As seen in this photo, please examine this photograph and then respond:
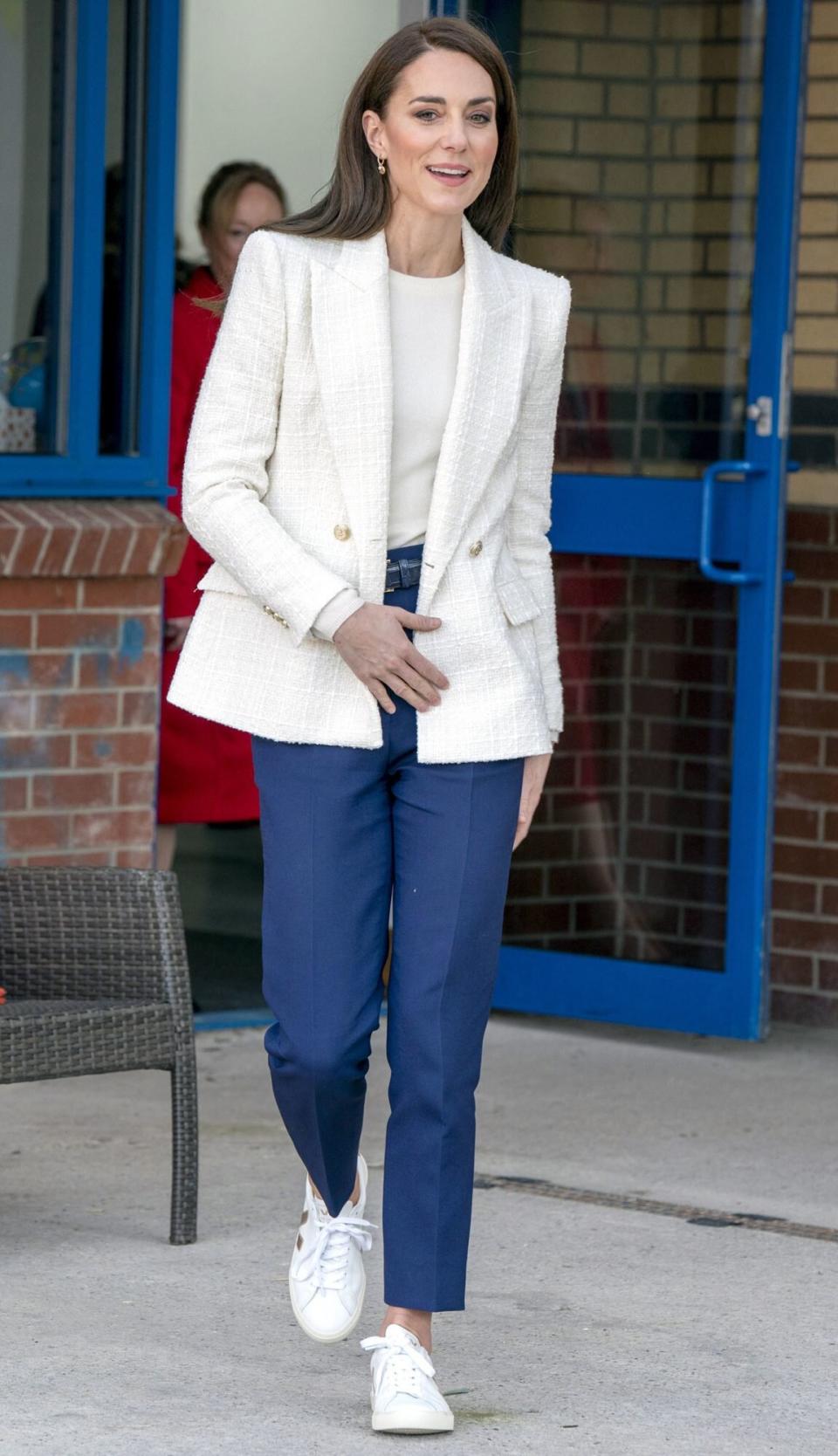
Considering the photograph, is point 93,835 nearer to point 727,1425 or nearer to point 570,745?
point 570,745

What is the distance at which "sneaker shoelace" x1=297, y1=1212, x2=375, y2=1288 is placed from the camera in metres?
3.62

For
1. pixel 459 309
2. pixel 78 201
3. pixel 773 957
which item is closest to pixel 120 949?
pixel 459 309

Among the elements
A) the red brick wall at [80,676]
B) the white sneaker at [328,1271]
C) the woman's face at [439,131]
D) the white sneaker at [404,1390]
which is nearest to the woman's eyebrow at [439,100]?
the woman's face at [439,131]

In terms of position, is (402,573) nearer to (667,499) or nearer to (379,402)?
(379,402)

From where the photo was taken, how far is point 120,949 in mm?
4363

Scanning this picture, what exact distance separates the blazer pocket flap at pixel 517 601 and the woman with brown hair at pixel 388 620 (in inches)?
0.5

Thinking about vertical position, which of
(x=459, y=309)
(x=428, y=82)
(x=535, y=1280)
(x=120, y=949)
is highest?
(x=428, y=82)

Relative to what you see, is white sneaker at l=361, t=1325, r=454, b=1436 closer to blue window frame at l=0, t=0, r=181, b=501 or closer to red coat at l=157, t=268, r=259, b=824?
blue window frame at l=0, t=0, r=181, b=501

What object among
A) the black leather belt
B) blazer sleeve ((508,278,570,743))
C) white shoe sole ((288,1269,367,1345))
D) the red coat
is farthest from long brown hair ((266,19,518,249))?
the red coat

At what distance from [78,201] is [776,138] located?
1611 mm

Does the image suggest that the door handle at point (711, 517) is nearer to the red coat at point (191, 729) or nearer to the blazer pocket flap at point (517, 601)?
the red coat at point (191, 729)

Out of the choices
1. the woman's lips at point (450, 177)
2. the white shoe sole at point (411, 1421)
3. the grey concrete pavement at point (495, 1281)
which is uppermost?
the woman's lips at point (450, 177)

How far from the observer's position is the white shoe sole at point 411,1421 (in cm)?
334

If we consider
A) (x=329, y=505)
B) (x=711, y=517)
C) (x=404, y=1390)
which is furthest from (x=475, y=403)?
(x=711, y=517)
